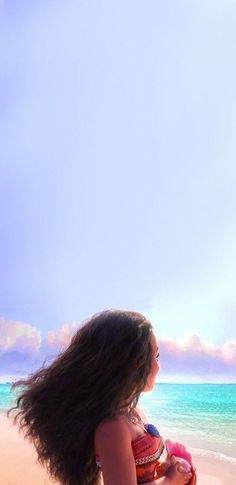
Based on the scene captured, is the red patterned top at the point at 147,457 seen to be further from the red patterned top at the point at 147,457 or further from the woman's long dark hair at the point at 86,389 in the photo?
the woman's long dark hair at the point at 86,389

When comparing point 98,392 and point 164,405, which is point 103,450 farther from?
point 164,405

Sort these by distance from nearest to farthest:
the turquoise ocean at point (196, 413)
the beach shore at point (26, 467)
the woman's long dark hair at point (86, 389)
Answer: the woman's long dark hair at point (86, 389)
the beach shore at point (26, 467)
the turquoise ocean at point (196, 413)

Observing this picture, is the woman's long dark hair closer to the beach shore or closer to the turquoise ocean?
the beach shore

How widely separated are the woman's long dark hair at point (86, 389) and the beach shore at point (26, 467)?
9.65 ft

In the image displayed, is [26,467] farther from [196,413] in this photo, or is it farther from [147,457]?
[196,413]

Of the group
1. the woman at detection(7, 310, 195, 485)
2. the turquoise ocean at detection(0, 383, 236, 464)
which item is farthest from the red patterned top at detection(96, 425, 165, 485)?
the turquoise ocean at detection(0, 383, 236, 464)

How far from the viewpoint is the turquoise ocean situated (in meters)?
12.7

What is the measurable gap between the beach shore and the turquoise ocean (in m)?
1.12

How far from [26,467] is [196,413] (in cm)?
1680

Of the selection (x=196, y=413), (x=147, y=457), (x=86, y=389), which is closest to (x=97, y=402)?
(x=86, y=389)

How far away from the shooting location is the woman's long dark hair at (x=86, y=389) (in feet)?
5.39

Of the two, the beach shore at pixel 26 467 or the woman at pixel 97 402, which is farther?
the beach shore at pixel 26 467

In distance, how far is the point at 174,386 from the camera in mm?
31328

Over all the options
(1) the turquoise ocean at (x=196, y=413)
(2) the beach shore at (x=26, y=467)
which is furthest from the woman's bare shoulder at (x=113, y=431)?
(1) the turquoise ocean at (x=196, y=413)
